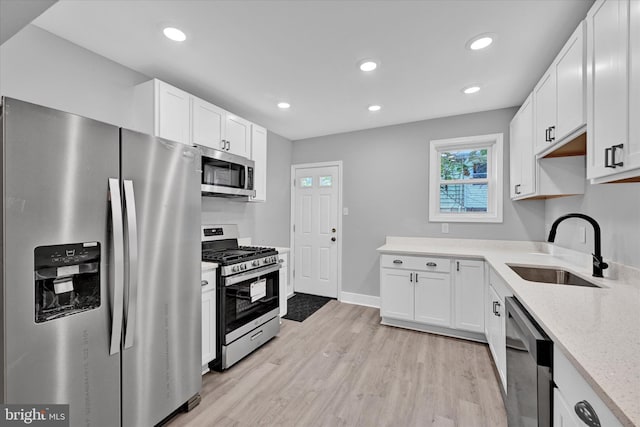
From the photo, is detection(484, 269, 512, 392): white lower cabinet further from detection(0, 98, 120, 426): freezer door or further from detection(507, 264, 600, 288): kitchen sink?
detection(0, 98, 120, 426): freezer door

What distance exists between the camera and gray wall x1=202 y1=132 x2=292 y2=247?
10.6ft

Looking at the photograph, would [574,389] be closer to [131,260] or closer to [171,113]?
[131,260]

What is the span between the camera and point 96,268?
1385mm

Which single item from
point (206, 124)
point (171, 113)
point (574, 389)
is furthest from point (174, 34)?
point (574, 389)

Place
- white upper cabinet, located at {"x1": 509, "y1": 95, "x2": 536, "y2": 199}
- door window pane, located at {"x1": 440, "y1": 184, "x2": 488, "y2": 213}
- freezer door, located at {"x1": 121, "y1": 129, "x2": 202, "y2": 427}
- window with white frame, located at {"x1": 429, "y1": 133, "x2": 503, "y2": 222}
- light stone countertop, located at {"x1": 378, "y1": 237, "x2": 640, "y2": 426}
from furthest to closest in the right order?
door window pane, located at {"x1": 440, "y1": 184, "x2": 488, "y2": 213} → window with white frame, located at {"x1": 429, "y1": 133, "x2": 503, "y2": 222} → white upper cabinet, located at {"x1": 509, "y1": 95, "x2": 536, "y2": 199} → freezer door, located at {"x1": 121, "y1": 129, "x2": 202, "y2": 427} → light stone countertop, located at {"x1": 378, "y1": 237, "x2": 640, "y2": 426}

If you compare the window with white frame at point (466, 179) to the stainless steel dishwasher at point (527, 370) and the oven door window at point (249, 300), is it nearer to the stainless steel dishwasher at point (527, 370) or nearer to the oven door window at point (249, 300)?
the stainless steel dishwasher at point (527, 370)

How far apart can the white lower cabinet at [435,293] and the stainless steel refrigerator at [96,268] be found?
2.20 metres

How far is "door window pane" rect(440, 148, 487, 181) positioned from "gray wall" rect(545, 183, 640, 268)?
3.71 ft

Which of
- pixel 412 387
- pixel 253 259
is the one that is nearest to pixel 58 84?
pixel 253 259

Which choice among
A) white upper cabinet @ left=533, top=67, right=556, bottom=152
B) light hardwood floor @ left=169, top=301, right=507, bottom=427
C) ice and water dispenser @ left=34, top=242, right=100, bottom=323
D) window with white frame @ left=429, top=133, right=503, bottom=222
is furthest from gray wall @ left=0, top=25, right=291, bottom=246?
white upper cabinet @ left=533, top=67, right=556, bottom=152

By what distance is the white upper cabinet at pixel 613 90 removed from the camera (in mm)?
1088

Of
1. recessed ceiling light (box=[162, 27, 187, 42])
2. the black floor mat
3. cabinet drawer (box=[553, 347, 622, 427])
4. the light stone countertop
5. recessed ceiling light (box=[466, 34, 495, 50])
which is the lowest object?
the black floor mat

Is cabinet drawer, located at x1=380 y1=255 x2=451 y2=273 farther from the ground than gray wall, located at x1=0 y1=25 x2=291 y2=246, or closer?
closer

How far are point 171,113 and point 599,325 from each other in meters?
2.95
